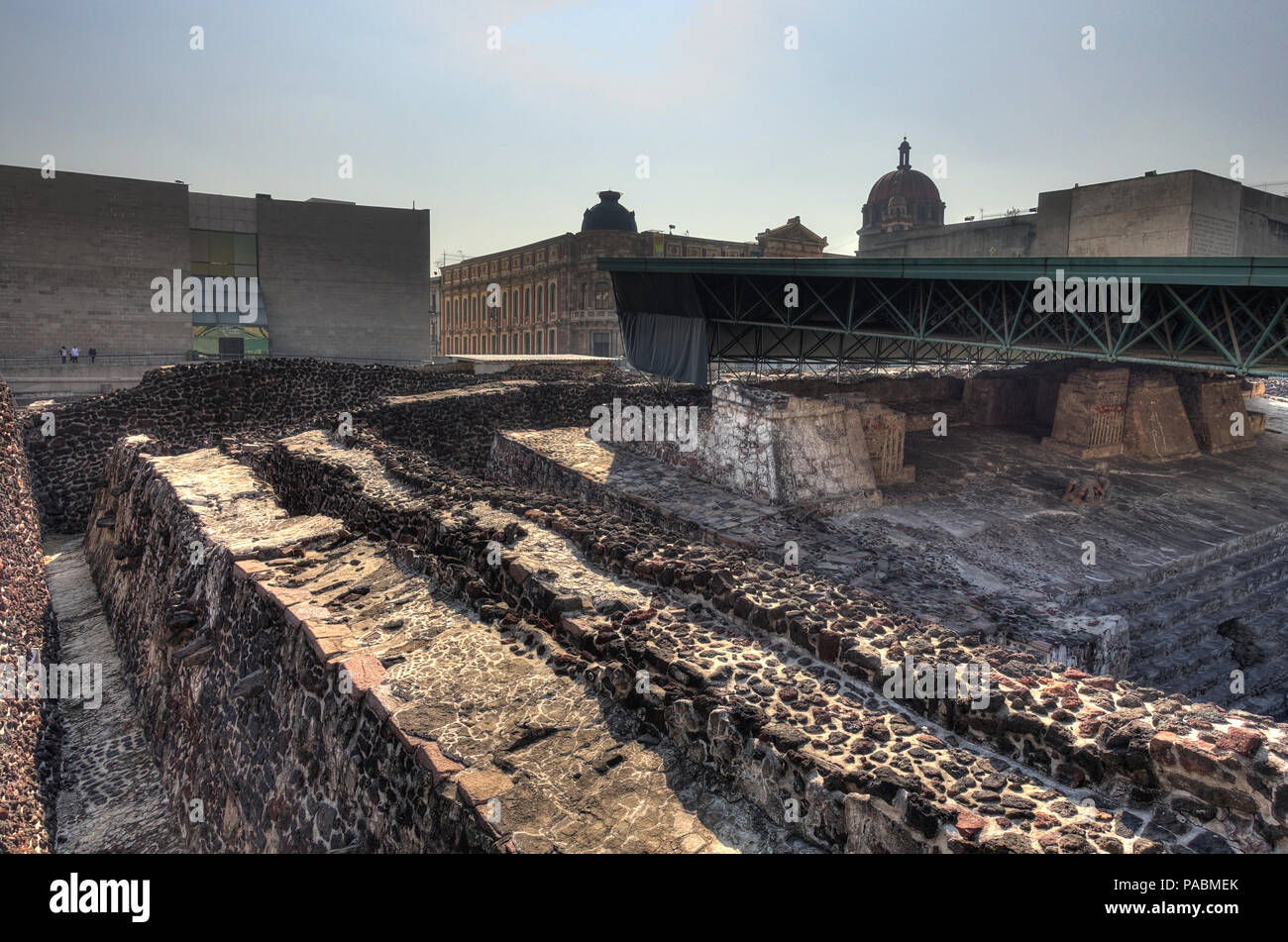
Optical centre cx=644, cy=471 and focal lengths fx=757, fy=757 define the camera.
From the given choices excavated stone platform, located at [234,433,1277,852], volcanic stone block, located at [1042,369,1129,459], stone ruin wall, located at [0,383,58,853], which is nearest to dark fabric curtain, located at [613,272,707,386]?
volcanic stone block, located at [1042,369,1129,459]

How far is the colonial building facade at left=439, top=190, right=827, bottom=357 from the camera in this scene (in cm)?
4009

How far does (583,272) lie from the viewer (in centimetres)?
4066

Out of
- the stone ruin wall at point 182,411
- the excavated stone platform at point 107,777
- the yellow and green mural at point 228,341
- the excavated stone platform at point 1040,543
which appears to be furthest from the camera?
the yellow and green mural at point 228,341

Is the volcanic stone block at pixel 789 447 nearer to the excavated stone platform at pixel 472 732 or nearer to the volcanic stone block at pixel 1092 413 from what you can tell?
the volcanic stone block at pixel 1092 413

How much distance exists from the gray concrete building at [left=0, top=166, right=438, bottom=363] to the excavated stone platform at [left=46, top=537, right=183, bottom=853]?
2005 centimetres

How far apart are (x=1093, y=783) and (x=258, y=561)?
7317 mm

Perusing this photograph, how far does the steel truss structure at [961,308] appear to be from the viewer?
1073cm

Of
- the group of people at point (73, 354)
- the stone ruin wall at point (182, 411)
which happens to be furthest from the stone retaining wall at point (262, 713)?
the group of people at point (73, 354)

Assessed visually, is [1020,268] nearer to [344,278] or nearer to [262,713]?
[262,713]

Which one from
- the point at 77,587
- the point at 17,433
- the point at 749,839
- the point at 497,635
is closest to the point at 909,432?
the point at 497,635

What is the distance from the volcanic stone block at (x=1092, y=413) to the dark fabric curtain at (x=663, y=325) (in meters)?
7.89

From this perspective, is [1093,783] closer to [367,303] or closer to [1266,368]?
[1266,368]

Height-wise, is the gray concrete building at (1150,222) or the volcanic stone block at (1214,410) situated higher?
the gray concrete building at (1150,222)

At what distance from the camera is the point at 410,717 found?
16.4 feet
